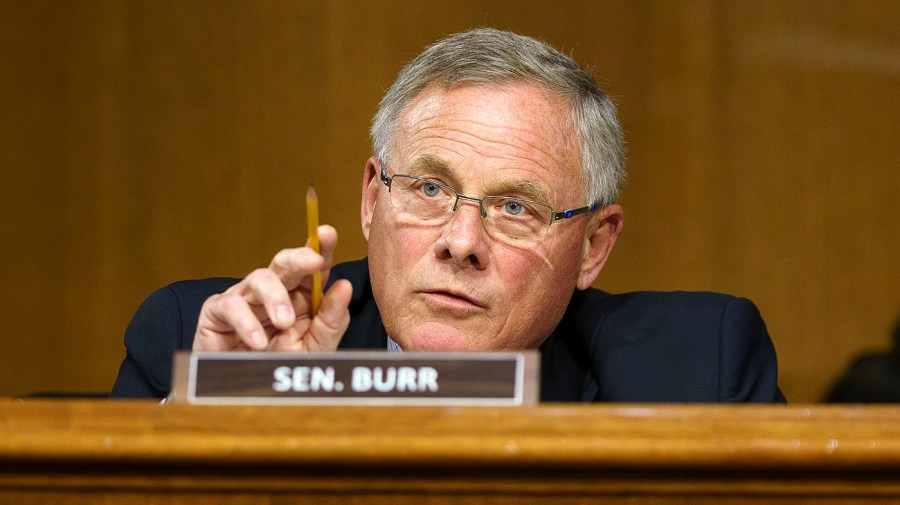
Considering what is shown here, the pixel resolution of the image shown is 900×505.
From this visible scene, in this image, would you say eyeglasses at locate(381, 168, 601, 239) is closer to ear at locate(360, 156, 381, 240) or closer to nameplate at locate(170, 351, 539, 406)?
ear at locate(360, 156, 381, 240)

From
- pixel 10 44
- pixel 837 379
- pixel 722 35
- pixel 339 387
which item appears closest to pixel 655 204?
pixel 722 35

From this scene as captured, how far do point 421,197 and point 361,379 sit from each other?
0.80m

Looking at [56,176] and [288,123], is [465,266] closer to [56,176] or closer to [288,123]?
[288,123]

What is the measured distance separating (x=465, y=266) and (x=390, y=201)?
180 mm

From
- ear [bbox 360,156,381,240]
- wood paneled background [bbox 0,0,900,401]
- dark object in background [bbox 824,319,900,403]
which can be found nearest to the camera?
ear [bbox 360,156,381,240]

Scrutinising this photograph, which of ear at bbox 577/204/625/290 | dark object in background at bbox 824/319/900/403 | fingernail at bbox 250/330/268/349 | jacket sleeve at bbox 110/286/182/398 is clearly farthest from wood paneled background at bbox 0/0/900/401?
fingernail at bbox 250/330/268/349

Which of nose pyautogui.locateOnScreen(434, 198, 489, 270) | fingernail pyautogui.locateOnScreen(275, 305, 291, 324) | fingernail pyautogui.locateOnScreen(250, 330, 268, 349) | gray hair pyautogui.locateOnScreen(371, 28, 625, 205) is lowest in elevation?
fingernail pyautogui.locateOnScreen(250, 330, 268, 349)

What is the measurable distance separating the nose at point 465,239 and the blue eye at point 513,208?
0.17ft

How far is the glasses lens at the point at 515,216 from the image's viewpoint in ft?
5.26

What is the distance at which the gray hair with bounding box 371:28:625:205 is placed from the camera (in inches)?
66.6

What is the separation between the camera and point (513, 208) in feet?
5.33

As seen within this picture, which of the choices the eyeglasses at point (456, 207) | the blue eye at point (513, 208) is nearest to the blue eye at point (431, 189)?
the eyeglasses at point (456, 207)

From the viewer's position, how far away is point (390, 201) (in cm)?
163

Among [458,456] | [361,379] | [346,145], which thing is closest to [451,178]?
[361,379]
